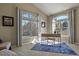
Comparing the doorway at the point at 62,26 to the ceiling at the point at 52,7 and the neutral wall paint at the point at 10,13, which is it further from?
the neutral wall paint at the point at 10,13

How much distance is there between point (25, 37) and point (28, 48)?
281mm

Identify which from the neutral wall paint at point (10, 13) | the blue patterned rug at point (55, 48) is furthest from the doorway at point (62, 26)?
the neutral wall paint at point (10, 13)

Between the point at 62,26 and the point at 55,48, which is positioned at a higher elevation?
the point at 62,26

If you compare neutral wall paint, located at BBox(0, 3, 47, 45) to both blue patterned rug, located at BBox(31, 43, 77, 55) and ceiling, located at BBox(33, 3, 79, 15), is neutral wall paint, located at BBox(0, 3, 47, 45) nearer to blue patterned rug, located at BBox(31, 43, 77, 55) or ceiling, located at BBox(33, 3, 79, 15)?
ceiling, located at BBox(33, 3, 79, 15)

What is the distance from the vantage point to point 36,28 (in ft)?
10.8

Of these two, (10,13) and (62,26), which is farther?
(62,26)

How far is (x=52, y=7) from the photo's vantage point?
3.05 meters

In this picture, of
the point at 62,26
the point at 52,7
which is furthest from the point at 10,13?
the point at 62,26

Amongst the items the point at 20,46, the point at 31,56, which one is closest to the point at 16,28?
the point at 20,46

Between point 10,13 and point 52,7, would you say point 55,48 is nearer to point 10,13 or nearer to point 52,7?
point 52,7

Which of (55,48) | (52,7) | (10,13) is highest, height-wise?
(52,7)

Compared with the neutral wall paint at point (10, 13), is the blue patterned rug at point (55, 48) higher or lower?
lower

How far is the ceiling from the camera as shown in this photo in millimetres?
2939

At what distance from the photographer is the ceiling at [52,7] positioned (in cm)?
294
